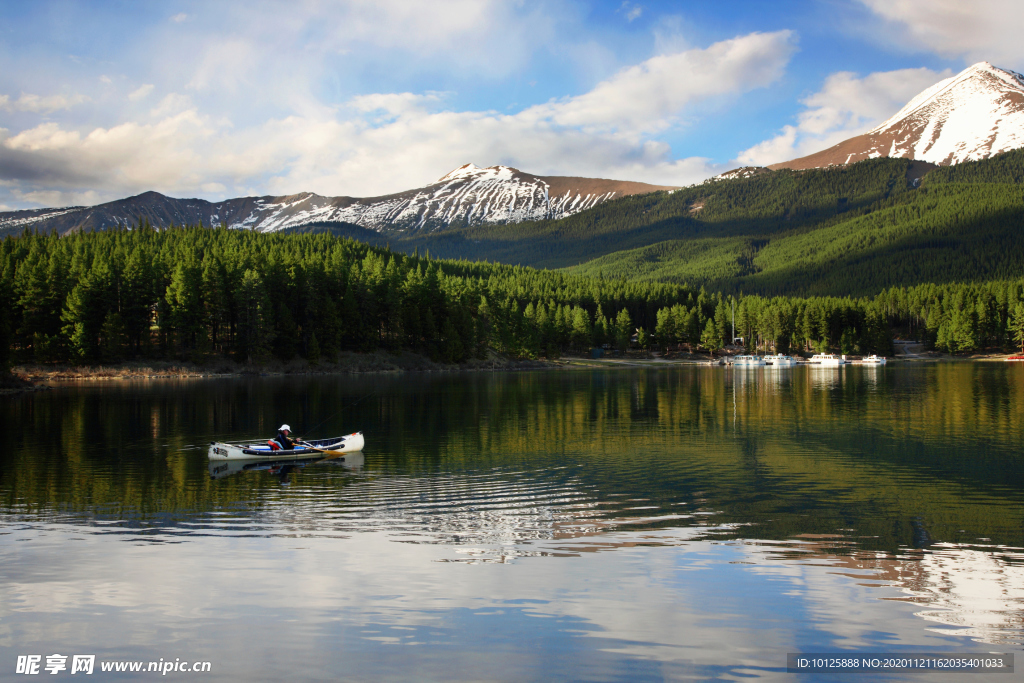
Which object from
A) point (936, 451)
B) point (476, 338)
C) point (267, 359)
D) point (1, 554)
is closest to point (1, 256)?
point (267, 359)

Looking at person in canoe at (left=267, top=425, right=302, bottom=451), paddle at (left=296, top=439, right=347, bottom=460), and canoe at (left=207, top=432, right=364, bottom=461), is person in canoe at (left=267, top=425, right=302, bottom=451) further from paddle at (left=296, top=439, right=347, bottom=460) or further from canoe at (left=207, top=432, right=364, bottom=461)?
paddle at (left=296, top=439, right=347, bottom=460)

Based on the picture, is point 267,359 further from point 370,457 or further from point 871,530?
point 871,530

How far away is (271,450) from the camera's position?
33.4 meters

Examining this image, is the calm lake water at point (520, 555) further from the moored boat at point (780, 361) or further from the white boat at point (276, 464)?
the moored boat at point (780, 361)

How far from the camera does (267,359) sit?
395ft

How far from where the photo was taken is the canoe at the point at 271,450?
32531 mm

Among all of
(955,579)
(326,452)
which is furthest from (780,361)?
(955,579)

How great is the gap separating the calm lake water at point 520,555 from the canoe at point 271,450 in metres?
1.24

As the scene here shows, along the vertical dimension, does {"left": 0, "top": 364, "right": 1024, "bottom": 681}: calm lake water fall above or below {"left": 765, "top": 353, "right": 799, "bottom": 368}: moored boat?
above

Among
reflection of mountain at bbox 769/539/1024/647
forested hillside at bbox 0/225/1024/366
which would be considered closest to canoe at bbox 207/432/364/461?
reflection of mountain at bbox 769/539/1024/647

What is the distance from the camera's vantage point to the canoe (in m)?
32.5

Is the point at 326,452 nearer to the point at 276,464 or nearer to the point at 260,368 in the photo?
the point at 276,464

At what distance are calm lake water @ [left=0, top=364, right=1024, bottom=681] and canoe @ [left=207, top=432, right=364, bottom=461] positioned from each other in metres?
1.24

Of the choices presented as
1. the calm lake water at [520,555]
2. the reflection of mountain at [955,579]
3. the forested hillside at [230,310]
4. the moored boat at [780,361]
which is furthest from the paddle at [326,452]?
the moored boat at [780,361]
